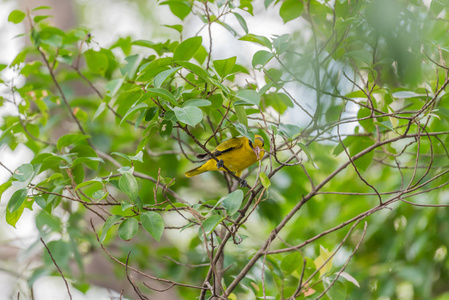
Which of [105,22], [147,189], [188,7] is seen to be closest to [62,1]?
[105,22]

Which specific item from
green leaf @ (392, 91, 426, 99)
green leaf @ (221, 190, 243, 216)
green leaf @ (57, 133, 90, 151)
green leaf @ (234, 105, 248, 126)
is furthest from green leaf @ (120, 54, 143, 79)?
green leaf @ (392, 91, 426, 99)

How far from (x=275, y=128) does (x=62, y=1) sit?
4.36 m

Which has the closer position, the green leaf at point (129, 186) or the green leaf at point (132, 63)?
the green leaf at point (129, 186)

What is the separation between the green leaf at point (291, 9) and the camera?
213cm

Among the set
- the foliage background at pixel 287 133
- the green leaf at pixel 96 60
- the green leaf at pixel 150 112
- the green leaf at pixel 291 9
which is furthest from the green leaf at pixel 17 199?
the green leaf at pixel 291 9

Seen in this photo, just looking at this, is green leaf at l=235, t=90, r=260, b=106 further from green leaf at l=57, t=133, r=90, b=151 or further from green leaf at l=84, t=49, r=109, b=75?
green leaf at l=84, t=49, r=109, b=75

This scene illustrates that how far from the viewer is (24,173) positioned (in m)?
1.75

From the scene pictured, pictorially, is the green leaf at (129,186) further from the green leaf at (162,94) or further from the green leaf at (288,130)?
the green leaf at (288,130)

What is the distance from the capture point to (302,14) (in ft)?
7.24

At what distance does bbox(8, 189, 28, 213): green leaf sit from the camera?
5.52ft

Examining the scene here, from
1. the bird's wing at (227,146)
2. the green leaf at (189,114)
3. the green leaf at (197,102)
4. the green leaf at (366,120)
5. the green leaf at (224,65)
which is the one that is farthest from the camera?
the bird's wing at (227,146)

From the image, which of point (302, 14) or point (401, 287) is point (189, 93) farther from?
point (401, 287)

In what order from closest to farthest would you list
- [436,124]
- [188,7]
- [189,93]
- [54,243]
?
[189,93] < [188,7] < [436,124] < [54,243]

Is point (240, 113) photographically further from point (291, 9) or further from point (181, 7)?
point (181, 7)
